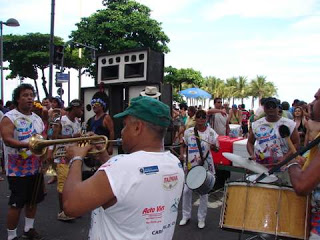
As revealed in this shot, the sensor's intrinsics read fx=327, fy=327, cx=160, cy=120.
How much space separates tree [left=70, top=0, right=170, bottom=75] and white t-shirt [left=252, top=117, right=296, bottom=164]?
21268 millimetres

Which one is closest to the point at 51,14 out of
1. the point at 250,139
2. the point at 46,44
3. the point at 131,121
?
the point at 250,139

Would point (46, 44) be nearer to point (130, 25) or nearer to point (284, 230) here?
point (130, 25)

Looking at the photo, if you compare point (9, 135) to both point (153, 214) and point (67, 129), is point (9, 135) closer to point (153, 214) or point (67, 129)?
point (67, 129)

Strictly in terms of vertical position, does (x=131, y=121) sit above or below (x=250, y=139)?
above

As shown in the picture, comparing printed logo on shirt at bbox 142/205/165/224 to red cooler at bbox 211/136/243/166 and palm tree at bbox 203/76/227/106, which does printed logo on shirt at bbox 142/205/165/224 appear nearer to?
red cooler at bbox 211/136/243/166

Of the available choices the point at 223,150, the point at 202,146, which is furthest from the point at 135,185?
the point at 223,150

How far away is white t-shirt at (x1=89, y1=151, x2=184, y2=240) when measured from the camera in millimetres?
1477

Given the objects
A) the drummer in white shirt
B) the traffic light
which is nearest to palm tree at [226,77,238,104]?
the traffic light

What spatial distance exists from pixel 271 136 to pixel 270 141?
0.07m

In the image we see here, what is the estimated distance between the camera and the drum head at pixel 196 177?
449 centimetres

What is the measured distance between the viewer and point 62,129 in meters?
5.41

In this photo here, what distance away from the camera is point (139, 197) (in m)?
1.51

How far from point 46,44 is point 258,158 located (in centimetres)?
3618

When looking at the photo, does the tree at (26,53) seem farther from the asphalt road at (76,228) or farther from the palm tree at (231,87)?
the palm tree at (231,87)
